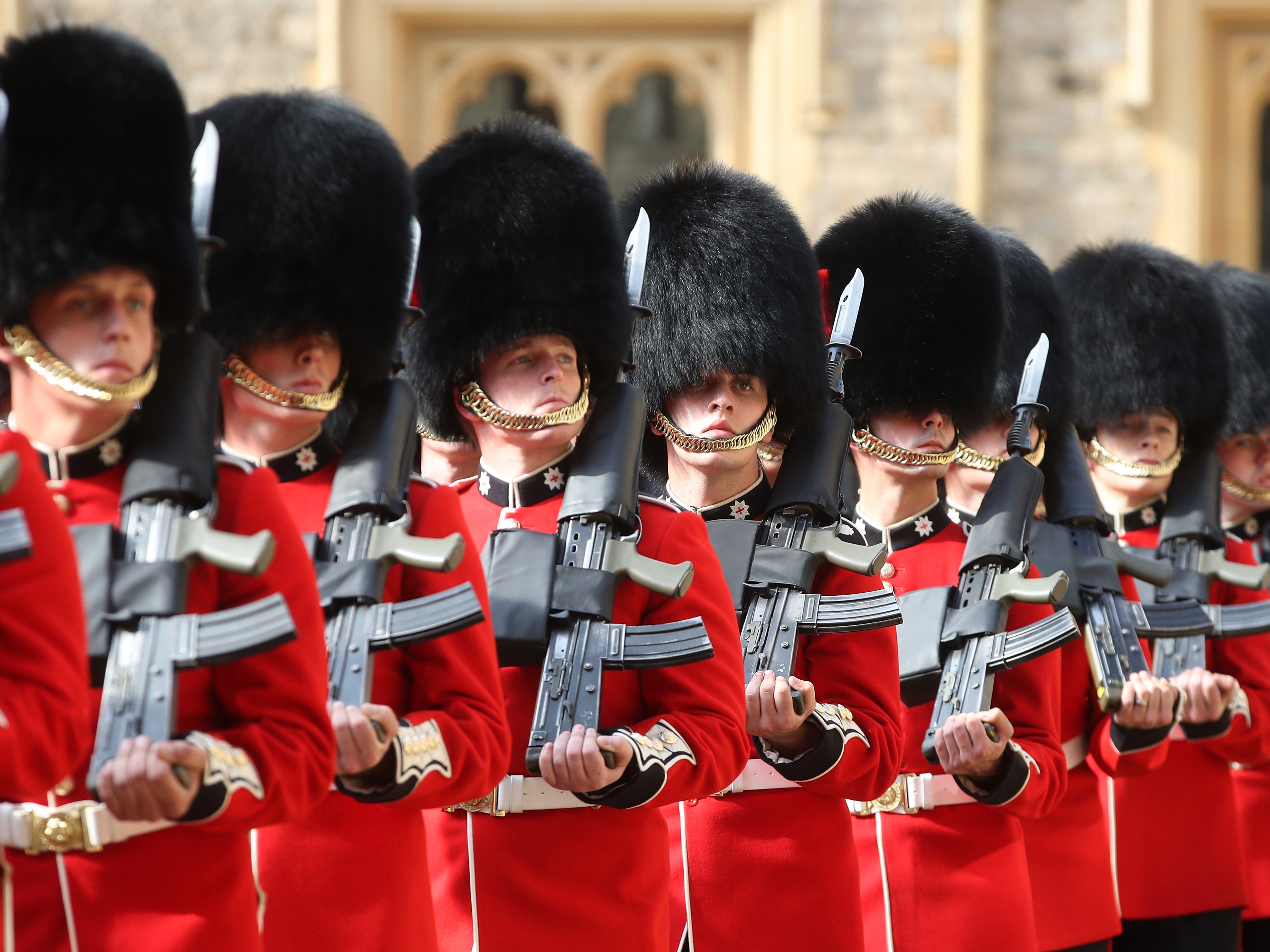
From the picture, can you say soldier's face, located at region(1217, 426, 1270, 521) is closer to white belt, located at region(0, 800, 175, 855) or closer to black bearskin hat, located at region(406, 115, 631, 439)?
black bearskin hat, located at region(406, 115, 631, 439)

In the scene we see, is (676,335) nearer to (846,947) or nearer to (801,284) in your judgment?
(801,284)

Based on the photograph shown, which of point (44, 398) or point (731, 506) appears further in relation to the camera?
point (731, 506)

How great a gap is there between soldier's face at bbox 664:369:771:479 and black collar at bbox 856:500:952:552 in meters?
0.42

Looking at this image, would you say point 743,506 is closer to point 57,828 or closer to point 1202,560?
point 57,828

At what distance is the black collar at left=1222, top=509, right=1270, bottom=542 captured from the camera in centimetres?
564

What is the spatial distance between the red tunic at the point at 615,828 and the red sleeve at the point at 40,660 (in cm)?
91

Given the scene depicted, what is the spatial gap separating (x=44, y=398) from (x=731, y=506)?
5.10ft

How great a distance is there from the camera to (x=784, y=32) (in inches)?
423

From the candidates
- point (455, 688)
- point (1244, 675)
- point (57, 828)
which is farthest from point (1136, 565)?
point (57, 828)

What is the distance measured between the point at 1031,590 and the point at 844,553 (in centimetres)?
52

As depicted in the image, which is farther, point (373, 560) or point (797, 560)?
point (797, 560)

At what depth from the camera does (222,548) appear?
2.28m

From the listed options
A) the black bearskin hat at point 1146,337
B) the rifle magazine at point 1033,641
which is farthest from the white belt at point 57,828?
the black bearskin hat at point 1146,337

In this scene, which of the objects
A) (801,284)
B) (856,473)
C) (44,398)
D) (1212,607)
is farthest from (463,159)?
(1212,607)
